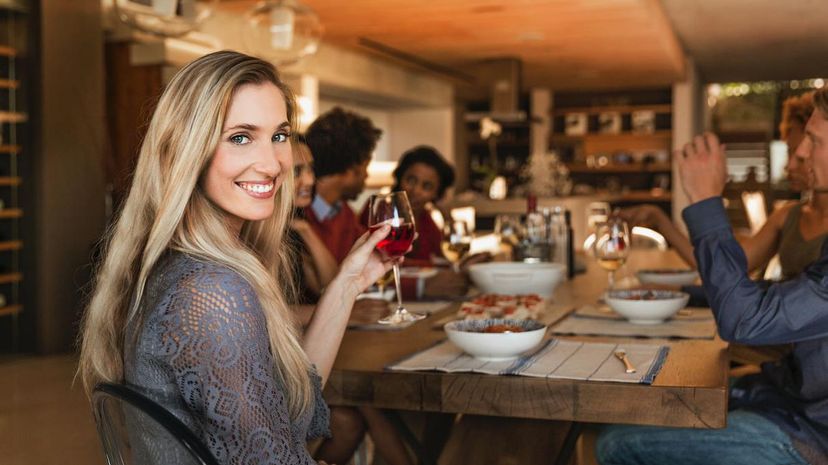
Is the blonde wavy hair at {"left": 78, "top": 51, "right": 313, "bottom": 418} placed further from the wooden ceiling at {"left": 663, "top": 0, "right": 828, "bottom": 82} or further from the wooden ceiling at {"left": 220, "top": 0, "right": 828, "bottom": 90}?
the wooden ceiling at {"left": 663, "top": 0, "right": 828, "bottom": 82}

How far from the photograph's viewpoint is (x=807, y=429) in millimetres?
1642

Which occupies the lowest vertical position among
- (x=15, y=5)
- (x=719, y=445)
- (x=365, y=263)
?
→ (x=719, y=445)

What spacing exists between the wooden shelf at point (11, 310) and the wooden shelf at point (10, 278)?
15 cm

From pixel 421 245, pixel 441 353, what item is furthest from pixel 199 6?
pixel 441 353

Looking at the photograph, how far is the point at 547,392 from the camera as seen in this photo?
140 cm

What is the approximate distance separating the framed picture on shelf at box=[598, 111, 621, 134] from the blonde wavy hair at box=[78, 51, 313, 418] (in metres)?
10.7

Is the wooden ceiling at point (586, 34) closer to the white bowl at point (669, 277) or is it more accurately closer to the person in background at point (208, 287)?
the white bowl at point (669, 277)

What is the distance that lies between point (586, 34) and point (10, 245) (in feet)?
15.5

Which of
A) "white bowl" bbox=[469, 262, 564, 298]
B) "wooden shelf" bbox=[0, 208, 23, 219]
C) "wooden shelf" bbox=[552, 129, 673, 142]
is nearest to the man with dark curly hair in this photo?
"white bowl" bbox=[469, 262, 564, 298]

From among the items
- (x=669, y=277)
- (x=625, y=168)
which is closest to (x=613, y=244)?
(x=669, y=277)

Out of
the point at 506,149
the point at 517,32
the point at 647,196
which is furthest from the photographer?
the point at 506,149

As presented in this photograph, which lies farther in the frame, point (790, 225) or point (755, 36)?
point (755, 36)

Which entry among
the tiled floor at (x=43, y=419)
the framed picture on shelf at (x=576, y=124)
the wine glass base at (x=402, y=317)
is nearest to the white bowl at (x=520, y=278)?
the wine glass base at (x=402, y=317)

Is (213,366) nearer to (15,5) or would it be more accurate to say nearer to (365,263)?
→ (365,263)
